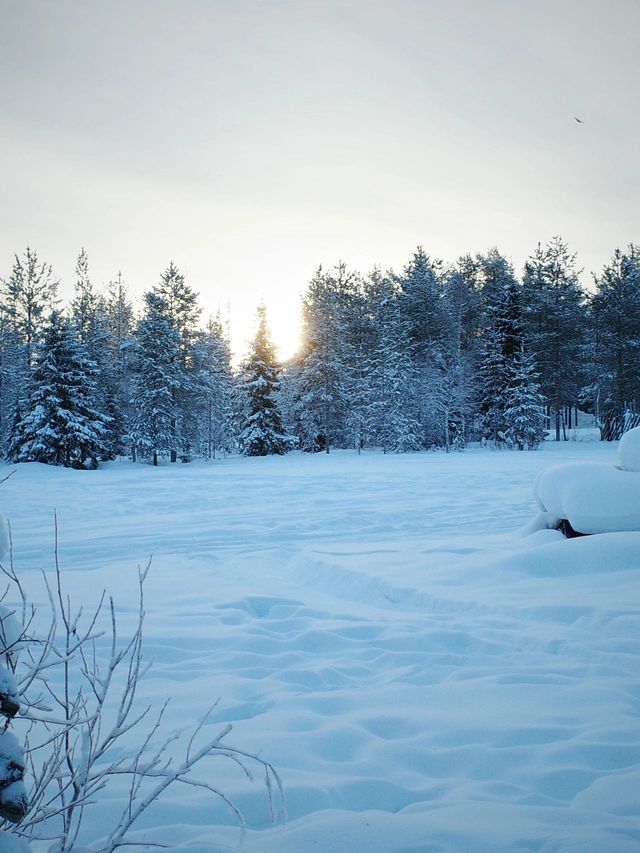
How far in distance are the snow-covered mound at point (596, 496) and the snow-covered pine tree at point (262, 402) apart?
77.5 feet

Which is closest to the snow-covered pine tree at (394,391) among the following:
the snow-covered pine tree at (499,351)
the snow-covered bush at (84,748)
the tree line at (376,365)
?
the tree line at (376,365)

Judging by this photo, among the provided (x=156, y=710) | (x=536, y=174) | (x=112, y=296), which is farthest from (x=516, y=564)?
(x=112, y=296)

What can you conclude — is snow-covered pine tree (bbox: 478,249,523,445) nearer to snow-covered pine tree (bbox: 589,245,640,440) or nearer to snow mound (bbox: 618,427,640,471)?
snow-covered pine tree (bbox: 589,245,640,440)

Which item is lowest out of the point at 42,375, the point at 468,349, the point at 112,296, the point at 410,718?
the point at 410,718

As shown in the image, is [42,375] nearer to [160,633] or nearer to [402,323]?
Answer: [402,323]

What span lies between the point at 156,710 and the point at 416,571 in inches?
121

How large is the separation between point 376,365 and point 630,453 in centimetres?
2791

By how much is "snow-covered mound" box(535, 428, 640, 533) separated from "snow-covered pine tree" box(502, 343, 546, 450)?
23250 mm

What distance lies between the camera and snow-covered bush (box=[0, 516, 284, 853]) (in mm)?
1088

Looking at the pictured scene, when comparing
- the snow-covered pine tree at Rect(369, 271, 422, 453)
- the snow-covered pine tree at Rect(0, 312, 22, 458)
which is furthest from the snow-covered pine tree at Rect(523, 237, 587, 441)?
the snow-covered pine tree at Rect(0, 312, 22, 458)

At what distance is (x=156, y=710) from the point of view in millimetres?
2750

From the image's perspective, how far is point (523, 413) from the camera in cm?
2869

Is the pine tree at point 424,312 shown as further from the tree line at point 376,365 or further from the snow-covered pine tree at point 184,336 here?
the snow-covered pine tree at point 184,336

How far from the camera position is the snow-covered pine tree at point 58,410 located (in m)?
21.5
